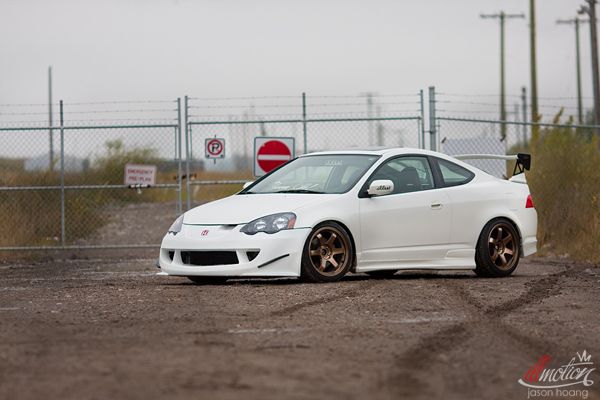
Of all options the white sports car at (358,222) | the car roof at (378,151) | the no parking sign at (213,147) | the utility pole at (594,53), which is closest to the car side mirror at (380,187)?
the white sports car at (358,222)

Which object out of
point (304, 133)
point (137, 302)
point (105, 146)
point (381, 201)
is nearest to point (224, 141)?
point (304, 133)

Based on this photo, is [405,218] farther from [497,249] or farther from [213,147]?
[213,147]

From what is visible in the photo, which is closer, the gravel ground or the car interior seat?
the gravel ground

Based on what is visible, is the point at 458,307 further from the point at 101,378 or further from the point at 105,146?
the point at 105,146

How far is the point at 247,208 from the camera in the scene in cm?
1320

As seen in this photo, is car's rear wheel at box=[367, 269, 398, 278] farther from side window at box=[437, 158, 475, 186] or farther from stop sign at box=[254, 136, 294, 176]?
stop sign at box=[254, 136, 294, 176]

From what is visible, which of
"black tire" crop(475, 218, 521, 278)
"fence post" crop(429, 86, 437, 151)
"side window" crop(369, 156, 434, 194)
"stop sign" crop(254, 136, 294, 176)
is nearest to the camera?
"side window" crop(369, 156, 434, 194)

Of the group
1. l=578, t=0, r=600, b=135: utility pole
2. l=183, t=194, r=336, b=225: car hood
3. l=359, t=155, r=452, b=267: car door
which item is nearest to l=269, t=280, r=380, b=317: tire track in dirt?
l=359, t=155, r=452, b=267: car door

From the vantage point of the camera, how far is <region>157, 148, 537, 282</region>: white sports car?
12836mm

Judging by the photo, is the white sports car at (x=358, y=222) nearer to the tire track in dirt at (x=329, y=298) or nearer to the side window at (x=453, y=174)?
the side window at (x=453, y=174)

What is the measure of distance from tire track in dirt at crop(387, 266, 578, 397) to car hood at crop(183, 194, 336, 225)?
1.70 m

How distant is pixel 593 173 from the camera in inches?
877

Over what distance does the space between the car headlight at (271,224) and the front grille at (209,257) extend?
28 centimetres

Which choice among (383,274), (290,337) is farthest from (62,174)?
(290,337)
